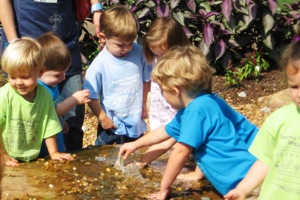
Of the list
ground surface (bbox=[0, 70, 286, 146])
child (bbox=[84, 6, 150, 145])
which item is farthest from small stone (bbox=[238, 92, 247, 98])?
child (bbox=[84, 6, 150, 145])

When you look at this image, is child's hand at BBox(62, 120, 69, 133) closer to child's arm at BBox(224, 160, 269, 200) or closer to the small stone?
child's arm at BBox(224, 160, 269, 200)

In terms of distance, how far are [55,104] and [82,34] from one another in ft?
14.3

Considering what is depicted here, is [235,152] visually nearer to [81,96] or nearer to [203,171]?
[203,171]

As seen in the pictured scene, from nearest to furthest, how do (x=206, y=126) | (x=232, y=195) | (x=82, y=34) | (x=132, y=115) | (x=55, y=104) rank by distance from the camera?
(x=232, y=195) → (x=206, y=126) → (x=55, y=104) → (x=132, y=115) → (x=82, y=34)

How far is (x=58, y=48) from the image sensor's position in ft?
16.4

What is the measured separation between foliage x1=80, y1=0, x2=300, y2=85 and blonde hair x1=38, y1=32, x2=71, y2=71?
3429mm

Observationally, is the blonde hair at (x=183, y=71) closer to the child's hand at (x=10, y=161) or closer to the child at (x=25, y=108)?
the child at (x=25, y=108)

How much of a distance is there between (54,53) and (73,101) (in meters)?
0.38

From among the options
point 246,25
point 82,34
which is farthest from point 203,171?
point 82,34

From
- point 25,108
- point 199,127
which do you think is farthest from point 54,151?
point 199,127

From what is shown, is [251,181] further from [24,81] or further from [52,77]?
[52,77]

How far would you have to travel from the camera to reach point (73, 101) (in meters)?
5.11

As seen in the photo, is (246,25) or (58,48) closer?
(58,48)

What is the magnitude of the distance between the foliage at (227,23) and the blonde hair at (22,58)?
12.6ft
